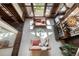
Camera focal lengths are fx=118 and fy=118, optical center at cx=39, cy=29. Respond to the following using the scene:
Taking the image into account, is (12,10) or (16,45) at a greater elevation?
(12,10)

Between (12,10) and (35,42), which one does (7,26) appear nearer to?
(12,10)

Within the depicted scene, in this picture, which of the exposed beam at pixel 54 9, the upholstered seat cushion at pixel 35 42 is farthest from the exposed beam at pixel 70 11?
the upholstered seat cushion at pixel 35 42

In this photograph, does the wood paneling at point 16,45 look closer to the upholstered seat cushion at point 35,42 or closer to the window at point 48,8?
the upholstered seat cushion at point 35,42

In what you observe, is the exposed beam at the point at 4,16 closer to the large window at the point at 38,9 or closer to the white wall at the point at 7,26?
the white wall at the point at 7,26

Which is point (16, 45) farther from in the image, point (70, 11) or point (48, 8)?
point (70, 11)

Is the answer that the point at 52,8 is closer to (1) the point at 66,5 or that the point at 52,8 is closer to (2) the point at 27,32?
(1) the point at 66,5

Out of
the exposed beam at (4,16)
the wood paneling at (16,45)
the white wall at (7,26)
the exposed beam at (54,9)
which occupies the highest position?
the exposed beam at (54,9)

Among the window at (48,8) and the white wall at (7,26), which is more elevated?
the window at (48,8)

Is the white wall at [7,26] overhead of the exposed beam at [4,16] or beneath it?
beneath

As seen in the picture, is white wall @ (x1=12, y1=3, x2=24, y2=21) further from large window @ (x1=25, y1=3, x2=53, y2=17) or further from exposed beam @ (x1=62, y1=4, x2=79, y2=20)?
exposed beam @ (x1=62, y1=4, x2=79, y2=20)

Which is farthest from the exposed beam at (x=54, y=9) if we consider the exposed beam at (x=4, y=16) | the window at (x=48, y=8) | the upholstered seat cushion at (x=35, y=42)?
the exposed beam at (x=4, y=16)

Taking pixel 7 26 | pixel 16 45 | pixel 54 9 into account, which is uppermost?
pixel 54 9

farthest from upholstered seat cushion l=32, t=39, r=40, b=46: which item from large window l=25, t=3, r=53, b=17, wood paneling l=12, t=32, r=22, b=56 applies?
large window l=25, t=3, r=53, b=17

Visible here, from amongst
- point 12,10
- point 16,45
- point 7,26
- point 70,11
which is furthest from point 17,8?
point 70,11
